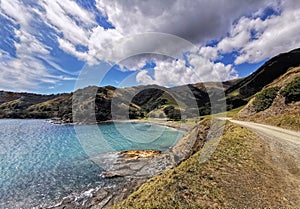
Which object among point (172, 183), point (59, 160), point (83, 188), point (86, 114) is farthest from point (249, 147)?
point (86, 114)

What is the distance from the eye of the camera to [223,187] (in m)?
10.3

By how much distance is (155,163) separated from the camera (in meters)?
29.7

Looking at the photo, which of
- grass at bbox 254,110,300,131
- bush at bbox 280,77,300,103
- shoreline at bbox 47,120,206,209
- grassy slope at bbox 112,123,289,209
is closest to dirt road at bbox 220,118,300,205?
grassy slope at bbox 112,123,289,209

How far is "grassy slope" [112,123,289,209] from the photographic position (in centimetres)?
916

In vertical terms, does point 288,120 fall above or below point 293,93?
below

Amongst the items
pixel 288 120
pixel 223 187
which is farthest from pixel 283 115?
pixel 223 187

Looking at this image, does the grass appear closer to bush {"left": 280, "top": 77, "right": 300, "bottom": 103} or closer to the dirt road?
bush {"left": 280, "top": 77, "right": 300, "bottom": 103}

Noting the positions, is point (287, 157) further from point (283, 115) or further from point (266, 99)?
point (266, 99)

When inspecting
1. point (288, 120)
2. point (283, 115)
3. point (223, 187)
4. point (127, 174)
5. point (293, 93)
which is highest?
point (293, 93)

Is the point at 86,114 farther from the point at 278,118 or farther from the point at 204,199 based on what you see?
the point at 204,199

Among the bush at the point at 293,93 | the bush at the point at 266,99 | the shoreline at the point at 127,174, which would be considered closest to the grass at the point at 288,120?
the bush at the point at 293,93

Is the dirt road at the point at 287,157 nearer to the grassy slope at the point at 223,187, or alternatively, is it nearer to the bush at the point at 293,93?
the grassy slope at the point at 223,187

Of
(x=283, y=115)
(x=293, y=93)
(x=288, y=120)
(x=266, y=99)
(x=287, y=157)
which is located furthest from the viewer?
(x=266, y=99)

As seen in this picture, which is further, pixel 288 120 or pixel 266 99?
pixel 266 99
